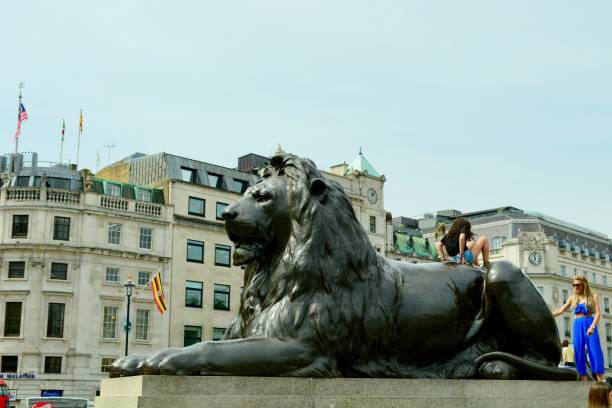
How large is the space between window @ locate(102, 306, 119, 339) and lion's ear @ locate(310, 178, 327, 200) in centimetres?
4555

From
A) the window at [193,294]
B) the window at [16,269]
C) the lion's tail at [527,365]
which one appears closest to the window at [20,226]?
the window at [16,269]

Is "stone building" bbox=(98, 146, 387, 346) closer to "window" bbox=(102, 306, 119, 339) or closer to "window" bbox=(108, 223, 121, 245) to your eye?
"window" bbox=(102, 306, 119, 339)

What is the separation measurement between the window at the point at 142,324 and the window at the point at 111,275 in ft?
8.29

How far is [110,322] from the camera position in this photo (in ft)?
162

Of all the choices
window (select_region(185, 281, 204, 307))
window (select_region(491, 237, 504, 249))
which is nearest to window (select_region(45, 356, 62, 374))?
window (select_region(185, 281, 204, 307))

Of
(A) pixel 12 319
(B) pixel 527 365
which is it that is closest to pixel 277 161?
(B) pixel 527 365

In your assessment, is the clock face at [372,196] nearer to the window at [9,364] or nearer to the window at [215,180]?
the window at [215,180]

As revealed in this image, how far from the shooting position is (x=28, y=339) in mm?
46594

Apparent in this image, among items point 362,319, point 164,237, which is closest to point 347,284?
point 362,319

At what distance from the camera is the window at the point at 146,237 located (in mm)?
51844

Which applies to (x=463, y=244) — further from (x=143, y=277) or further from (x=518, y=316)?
(x=143, y=277)

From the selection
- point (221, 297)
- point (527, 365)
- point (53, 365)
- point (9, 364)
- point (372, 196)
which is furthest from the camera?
point (372, 196)

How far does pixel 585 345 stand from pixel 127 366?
7120 mm

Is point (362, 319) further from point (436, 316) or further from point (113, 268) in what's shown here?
point (113, 268)
